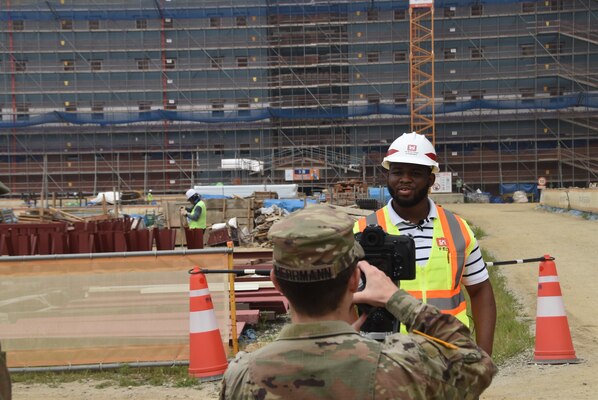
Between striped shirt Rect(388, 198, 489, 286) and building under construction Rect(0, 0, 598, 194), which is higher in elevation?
building under construction Rect(0, 0, 598, 194)

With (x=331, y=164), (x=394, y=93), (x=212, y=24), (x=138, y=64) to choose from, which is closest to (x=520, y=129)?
(x=394, y=93)

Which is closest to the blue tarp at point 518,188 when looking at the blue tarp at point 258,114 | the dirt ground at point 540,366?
the blue tarp at point 258,114

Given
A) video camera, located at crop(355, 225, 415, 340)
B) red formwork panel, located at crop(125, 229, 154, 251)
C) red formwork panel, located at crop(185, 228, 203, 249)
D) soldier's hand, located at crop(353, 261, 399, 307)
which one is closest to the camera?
soldier's hand, located at crop(353, 261, 399, 307)

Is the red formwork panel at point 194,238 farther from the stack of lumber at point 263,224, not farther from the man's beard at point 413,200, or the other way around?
A: the stack of lumber at point 263,224

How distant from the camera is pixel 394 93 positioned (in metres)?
52.0

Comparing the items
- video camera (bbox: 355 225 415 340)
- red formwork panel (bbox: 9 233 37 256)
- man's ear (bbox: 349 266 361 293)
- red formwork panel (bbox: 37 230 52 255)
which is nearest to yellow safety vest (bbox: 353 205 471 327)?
video camera (bbox: 355 225 415 340)

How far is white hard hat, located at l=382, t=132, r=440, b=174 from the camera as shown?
3209 mm

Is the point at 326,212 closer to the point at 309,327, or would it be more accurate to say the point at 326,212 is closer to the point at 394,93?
the point at 309,327

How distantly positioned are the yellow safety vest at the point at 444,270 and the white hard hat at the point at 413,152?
272 mm

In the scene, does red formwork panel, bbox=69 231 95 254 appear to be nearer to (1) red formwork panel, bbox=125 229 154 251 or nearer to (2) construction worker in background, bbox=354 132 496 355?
→ (1) red formwork panel, bbox=125 229 154 251

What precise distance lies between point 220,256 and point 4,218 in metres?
16.9

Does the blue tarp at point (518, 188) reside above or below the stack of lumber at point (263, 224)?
above

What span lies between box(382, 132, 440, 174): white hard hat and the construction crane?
4658cm

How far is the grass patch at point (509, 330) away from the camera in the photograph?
22.3 ft
